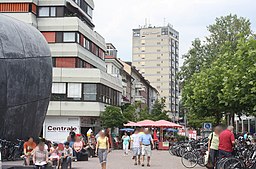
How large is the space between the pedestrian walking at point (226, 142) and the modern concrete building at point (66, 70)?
25682mm

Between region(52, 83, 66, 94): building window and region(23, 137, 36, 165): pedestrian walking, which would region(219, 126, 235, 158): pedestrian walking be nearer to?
region(23, 137, 36, 165): pedestrian walking

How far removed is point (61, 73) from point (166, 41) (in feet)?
271

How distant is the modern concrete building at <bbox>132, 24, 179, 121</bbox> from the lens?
121 meters

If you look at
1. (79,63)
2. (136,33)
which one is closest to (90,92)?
(79,63)

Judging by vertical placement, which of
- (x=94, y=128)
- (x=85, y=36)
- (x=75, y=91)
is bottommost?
(x=94, y=128)

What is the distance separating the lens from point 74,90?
134ft

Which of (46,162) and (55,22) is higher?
(55,22)

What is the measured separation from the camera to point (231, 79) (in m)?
22.3

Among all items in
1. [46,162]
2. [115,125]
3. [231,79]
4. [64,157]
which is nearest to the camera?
[46,162]

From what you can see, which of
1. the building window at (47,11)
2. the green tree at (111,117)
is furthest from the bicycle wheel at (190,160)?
the building window at (47,11)

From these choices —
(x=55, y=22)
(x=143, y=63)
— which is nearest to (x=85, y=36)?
(x=55, y=22)

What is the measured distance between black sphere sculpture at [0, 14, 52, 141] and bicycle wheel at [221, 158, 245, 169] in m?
9.68

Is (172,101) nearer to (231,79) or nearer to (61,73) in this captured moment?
→ (61,73)

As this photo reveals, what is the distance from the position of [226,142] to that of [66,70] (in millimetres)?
26967
